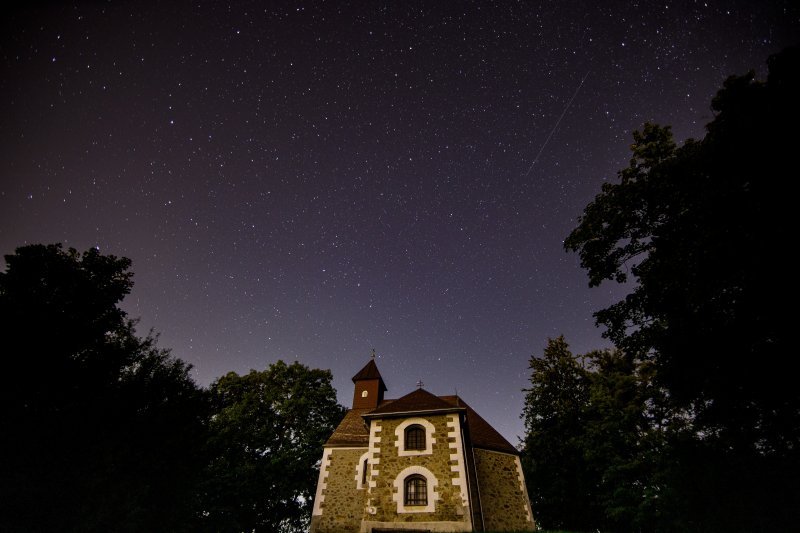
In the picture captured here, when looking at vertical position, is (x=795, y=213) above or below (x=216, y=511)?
above

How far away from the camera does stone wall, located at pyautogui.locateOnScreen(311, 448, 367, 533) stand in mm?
19188

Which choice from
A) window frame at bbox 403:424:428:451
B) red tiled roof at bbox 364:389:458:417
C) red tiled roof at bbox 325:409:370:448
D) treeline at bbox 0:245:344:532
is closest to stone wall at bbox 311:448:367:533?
red tiled roof at bbox 325:409:370:448

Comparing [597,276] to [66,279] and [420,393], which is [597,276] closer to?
[420,393]

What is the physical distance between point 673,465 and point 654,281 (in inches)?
472

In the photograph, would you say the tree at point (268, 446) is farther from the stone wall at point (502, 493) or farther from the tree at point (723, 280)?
the tree at point (723, 280)

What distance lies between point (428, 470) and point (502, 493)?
6.25 meters

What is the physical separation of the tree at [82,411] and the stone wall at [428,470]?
800 centimetres

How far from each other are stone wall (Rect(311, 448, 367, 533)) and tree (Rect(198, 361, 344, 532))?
527cm

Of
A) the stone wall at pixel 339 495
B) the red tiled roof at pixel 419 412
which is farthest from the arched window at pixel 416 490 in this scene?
the stone wall at pixel 339 495

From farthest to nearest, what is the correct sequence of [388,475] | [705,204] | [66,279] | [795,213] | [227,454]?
[227,454] < [388,475] < [66,279] < [705,204] < [795,213]

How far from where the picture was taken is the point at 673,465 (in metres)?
17.8

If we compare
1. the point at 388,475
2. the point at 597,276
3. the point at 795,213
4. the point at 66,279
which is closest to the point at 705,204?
the point at 795,213

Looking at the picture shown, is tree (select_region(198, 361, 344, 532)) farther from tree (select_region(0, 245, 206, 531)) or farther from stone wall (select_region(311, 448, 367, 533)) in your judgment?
tree (select_region(0, 245, 206, 531))

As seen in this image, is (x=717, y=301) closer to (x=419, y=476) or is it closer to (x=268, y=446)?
(x=419, y=476)
